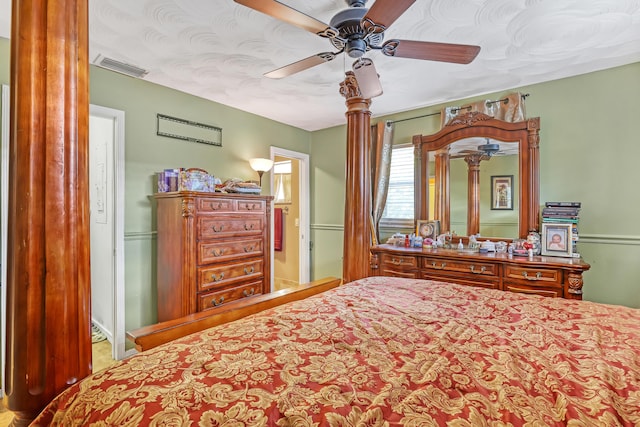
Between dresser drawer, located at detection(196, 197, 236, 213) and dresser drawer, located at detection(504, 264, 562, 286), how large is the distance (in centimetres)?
242

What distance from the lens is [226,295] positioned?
2934 mm

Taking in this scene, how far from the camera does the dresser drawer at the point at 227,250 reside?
2.76 metres

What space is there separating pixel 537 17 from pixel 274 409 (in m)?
2.55

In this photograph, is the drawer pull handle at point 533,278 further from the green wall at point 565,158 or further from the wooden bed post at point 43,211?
the wooden bed post at point 43,211

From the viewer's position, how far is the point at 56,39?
0.89 metres

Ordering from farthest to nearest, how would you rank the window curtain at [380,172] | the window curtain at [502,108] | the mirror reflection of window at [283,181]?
the mirror reflection of window at [283,181]
the window curtain at [380,172]
the window curtain at [502,108]

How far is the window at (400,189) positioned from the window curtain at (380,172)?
0.07 meters

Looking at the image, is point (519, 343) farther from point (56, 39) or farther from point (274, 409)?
point (56, 39)

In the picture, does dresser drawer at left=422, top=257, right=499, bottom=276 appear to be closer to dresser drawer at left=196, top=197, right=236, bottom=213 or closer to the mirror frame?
the mirror frame

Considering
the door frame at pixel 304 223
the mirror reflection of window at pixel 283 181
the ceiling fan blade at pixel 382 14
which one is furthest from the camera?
the mirror reflection of window at pixel 283 181

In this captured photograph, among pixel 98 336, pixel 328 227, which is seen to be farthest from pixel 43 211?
pixel 328 227

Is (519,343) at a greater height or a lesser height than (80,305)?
lesser

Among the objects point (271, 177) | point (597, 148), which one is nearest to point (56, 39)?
point (271, 177)

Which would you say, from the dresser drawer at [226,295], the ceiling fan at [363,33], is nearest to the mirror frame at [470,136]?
the ceiling fan at [363,33]
